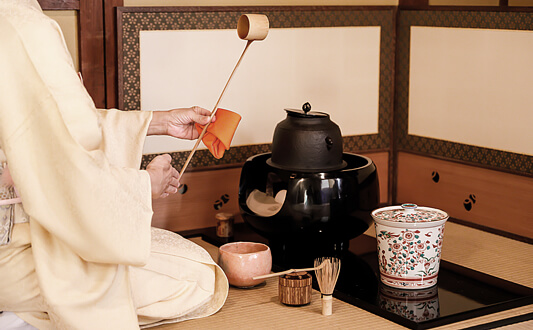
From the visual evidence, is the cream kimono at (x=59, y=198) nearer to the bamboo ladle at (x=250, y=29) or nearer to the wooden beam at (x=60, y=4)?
the bamboo ladle at (x=250, y=29)

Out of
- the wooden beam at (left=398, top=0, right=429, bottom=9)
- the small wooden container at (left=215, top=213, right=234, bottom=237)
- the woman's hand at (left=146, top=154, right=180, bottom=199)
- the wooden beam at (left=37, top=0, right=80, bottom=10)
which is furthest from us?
the wooden beam at (left=398, top=0, right=429, bottom=9)

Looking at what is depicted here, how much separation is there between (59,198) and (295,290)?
0.89 metres

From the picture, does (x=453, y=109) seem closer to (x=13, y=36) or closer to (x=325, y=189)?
(x=325, y=189)

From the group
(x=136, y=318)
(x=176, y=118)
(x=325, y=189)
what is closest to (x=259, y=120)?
(x=325, y=189)

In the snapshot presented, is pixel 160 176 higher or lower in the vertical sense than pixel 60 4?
lower

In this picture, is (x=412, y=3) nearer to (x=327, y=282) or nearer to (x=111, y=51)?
(x=111, y=51)

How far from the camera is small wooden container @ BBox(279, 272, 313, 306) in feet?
8.21

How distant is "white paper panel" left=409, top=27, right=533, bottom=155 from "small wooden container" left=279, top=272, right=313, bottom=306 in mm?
1313

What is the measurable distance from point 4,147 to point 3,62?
0.68 feet

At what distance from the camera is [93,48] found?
315 cm

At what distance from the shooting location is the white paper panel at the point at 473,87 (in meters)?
3.29

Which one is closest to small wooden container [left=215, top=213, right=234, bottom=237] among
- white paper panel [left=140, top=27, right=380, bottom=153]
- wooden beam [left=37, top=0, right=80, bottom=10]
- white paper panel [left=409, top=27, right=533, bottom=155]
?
white paper panel [left=140, top=27, right=380, bottom=153]

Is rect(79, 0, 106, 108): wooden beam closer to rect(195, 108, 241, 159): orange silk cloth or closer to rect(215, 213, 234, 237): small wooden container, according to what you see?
rect(215, 213, 234, 237): small wooden container

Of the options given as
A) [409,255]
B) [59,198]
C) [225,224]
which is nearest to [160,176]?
[59,198]
